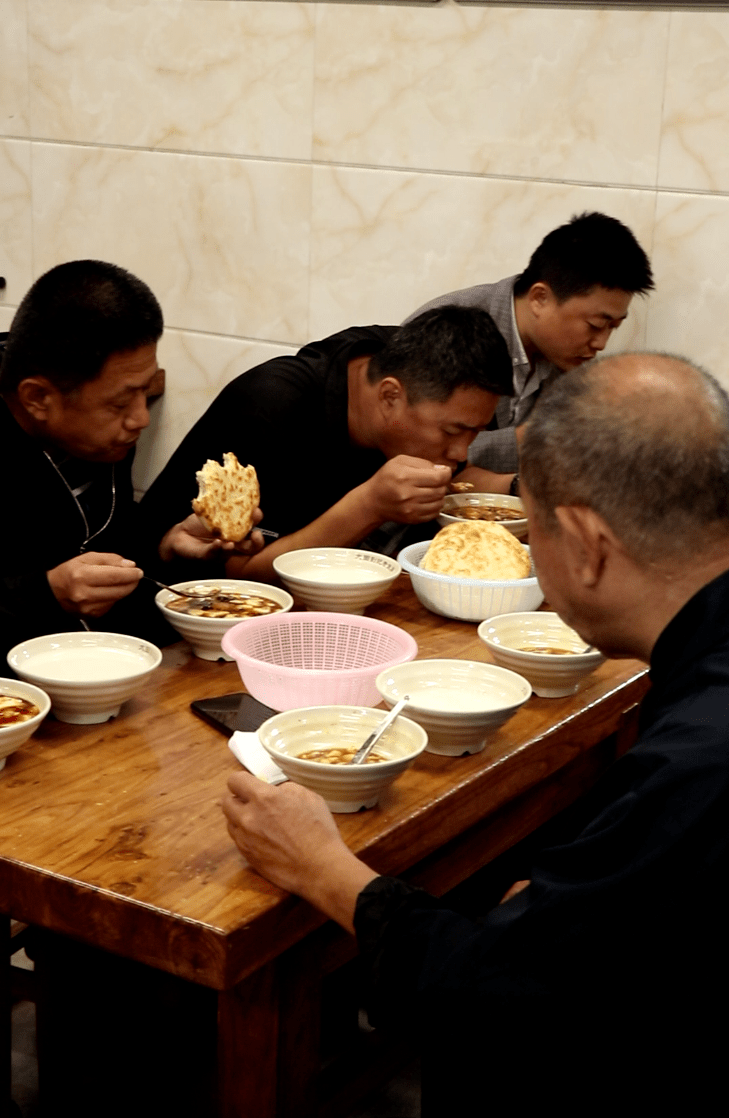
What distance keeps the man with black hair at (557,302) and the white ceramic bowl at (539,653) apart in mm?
1222

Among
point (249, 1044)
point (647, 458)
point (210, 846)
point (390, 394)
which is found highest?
point (647, 458)

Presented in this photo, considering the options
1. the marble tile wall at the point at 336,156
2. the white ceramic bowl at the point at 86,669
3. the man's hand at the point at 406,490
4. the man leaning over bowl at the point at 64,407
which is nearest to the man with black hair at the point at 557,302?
the marble tile wall at the point at 336,156

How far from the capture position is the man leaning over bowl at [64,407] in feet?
7.72

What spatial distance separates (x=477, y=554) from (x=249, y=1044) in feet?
3.88

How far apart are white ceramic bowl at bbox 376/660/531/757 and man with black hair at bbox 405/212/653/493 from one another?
152 cm

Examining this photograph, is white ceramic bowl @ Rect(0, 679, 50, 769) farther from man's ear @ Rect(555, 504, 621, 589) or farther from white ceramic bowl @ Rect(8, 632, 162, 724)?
man's ear @ Rect(555, 504, 621, 589)

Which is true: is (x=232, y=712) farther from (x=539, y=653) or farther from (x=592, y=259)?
(x=592, y=259)

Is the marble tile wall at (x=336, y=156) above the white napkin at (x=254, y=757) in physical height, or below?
above

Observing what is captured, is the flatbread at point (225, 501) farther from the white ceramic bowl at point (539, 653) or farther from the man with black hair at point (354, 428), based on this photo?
the white ceramic bowl at point (539, 653)

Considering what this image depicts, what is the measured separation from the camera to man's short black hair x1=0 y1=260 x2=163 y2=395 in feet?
7.72

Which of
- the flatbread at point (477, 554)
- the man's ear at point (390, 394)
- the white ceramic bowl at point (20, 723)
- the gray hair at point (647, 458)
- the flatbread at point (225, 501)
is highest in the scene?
the gray hair at point (647, 458)

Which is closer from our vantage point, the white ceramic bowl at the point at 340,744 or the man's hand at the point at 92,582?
the white ceramic bowl at the point at 340,744

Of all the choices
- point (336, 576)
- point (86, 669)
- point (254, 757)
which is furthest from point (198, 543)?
point (254, 757)

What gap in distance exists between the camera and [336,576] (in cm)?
249
